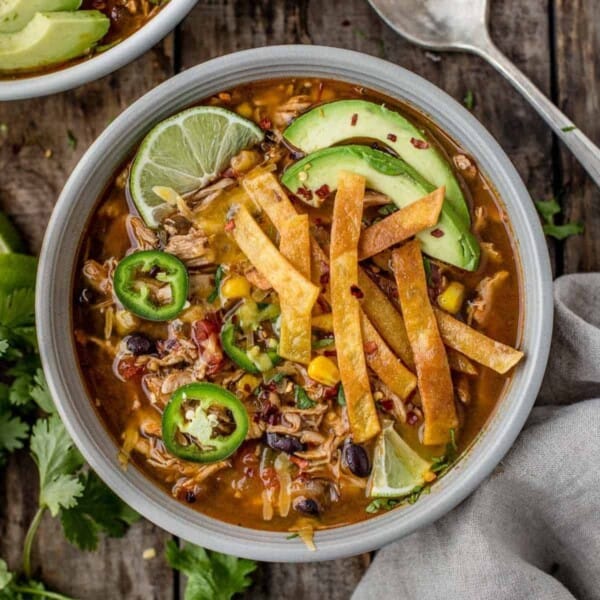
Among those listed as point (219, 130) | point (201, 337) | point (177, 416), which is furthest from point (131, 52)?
point (177, 416)

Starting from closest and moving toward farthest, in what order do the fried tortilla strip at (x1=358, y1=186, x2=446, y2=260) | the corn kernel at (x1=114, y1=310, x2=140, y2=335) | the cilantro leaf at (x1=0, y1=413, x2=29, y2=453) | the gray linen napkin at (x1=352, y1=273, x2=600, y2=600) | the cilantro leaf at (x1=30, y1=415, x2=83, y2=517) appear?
the fried tortilla strip at (x1=358, y1=186, x2=446, y2=260)
the corn kernel at (x1=114, y1=310, x2=140, y2=335)
the gray linen napkin at (x1=352, y1=273, x2=600, y2=600)
the cilantro leaf at (x1=30, y1=415, x2=83, y2=517)
the cilantro leaf at (x1=0, y1=413, x2=29, y2=453)

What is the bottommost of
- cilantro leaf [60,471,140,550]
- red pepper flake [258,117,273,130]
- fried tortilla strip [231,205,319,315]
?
cilantro leaf [60,471,140,550]

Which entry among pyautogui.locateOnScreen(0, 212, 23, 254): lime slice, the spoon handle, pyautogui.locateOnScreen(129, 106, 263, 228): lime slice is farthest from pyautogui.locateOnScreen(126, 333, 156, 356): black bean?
the spoon handle

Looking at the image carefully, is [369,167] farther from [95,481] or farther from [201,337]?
[95,481]

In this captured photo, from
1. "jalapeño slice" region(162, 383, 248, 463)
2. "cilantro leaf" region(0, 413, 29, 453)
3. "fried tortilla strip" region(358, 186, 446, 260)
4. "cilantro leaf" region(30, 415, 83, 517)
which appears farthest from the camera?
"cilantro leaf" region(0, 413, 29, 453)

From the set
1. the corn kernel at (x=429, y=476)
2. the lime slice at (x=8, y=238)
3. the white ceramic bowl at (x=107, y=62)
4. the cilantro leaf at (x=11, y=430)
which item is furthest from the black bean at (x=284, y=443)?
the white ceramic bowl at (x=107, y=62)

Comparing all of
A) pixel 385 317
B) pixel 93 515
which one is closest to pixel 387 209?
pixel 385 317

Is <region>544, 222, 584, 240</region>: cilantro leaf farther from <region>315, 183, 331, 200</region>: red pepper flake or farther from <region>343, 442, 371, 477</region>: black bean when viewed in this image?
<region>343, 442, 371, 477</region>: black bean
